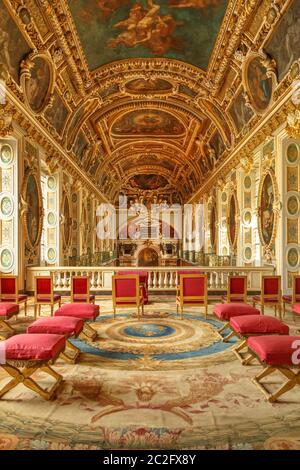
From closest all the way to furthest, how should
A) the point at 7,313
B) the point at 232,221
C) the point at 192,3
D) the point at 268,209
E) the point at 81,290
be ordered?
the point at 7,313, the point at 81,290, the point at 192,3, the point at 268,209, the point at 232,221

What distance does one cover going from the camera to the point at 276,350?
3740 mm

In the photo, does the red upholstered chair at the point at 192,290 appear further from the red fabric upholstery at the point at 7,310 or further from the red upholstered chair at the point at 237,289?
the red fabric upholstery at the point at 7,310

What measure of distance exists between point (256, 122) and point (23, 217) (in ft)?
28.4

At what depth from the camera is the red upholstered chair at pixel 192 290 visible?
784 centimetres

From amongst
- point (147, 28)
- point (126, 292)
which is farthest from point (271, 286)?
point (147, 28)

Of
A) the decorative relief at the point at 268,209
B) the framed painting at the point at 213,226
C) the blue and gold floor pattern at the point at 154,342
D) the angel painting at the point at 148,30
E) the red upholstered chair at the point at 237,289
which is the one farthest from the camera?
the framed painting at the point at 213,226

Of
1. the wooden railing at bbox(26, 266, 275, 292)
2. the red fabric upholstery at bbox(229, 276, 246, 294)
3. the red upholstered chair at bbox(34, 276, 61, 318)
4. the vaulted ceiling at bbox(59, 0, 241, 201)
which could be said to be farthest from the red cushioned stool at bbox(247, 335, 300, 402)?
the vaulted ceiling at bbox(59, 0, 241, 201)

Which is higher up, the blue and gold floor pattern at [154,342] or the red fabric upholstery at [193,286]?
the red fabric upholstery at [193,286]

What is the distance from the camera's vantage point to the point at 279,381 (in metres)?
4.26

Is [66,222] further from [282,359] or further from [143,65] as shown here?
[282,359]

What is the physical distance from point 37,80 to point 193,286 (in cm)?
819

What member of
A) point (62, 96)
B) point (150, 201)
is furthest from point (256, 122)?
point (150, 201)

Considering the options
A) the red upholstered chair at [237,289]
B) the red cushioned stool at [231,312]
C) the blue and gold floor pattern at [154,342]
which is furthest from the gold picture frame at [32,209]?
the red cushioned stool at [231,312]

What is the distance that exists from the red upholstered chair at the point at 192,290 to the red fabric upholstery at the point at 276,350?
12.6ft
